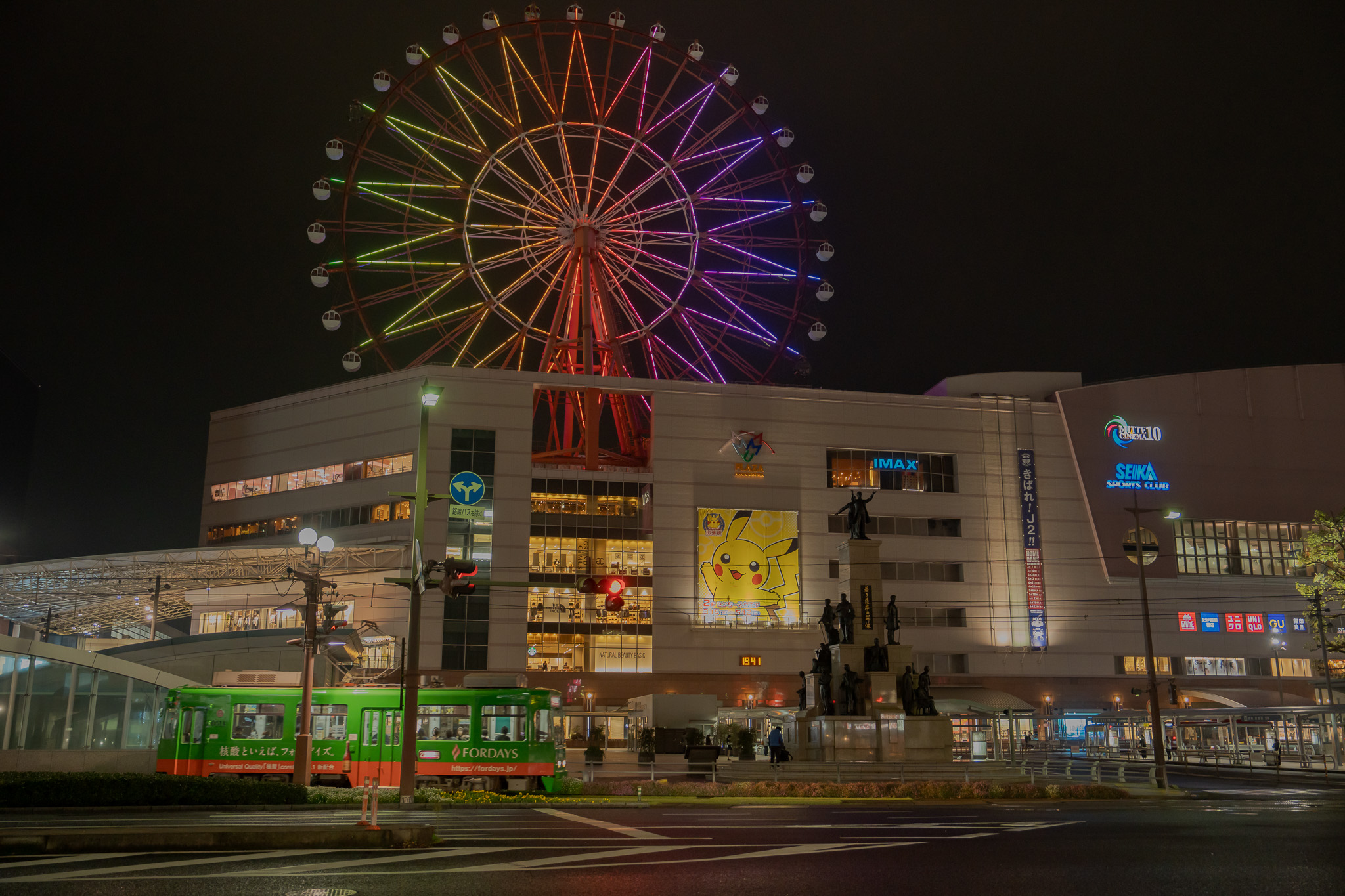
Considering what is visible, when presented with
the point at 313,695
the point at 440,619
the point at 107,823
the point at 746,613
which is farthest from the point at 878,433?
the point at 107,823

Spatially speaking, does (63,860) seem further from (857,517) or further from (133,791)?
(857,517)

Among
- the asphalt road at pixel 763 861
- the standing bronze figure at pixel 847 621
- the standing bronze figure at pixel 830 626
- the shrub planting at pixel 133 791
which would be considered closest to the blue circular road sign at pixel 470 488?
the asphalt road at pixel 763 861

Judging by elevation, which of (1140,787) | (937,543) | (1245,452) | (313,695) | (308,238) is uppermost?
(308,238)

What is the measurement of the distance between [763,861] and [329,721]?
2034 cm

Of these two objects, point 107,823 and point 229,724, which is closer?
point 107,823

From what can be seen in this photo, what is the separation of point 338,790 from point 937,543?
2052 inches

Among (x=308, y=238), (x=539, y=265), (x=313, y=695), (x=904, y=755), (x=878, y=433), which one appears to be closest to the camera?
(x=313, y=695)

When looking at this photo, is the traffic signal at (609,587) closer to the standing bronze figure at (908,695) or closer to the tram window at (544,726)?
the tram window at (544,726)

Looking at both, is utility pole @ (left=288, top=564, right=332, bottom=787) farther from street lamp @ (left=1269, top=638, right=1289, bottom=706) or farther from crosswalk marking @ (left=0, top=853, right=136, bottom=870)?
street lamp @ (left=1269, top=638, right=1289, bottom=706)

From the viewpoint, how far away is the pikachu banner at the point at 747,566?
223 feet

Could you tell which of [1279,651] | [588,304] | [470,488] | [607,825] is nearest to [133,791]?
Result: [470,488]

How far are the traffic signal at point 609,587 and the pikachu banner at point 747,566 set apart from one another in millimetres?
45397

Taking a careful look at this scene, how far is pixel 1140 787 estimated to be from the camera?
32.9m

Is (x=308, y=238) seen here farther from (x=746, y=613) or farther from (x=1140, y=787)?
(x=1140, y=787)
